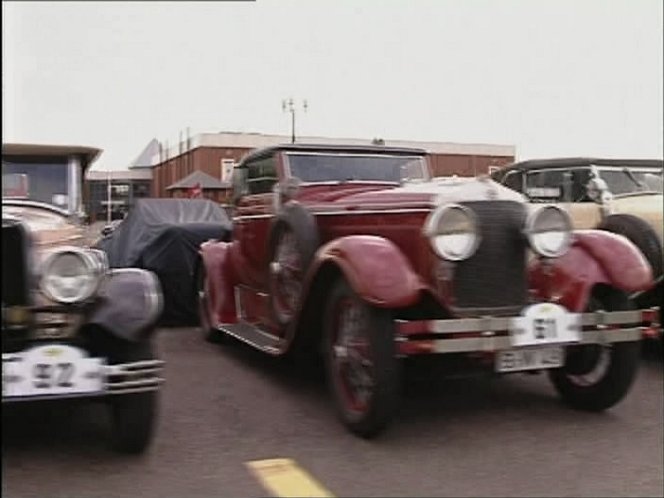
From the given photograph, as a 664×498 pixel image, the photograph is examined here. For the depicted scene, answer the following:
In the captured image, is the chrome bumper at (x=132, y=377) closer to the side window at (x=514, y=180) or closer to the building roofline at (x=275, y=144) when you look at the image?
the building roofline at (x=275, y=144)

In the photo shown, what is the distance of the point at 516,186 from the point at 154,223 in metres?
3.33

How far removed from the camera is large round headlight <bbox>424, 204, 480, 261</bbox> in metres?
3.52

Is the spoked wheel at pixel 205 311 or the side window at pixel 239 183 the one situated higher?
the side window at pixel 239 183

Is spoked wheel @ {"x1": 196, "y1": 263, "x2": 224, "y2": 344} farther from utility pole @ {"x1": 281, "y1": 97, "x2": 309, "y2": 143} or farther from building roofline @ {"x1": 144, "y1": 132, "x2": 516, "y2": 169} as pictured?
utility pole @ {"x1": 281, "y1": 97, "x2": 309, "y2": 143}

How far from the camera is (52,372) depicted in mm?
2877

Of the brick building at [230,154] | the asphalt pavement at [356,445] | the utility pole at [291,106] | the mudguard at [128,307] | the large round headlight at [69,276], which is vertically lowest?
the asphalt pavement at [356,445]

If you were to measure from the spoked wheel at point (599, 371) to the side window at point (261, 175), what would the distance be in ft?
7.17

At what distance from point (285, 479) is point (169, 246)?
4.42 metres

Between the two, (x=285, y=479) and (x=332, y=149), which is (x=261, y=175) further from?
(x=285, y=479)

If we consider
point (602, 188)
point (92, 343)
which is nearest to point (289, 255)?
point (92, 343)

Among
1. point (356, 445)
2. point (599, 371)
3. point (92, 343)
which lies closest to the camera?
point (92, 343)

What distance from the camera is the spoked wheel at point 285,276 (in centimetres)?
437

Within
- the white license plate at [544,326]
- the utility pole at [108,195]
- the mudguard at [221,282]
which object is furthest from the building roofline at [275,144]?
the mudguard at [221,282]

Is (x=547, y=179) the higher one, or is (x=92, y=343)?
(x=547, y=179)
